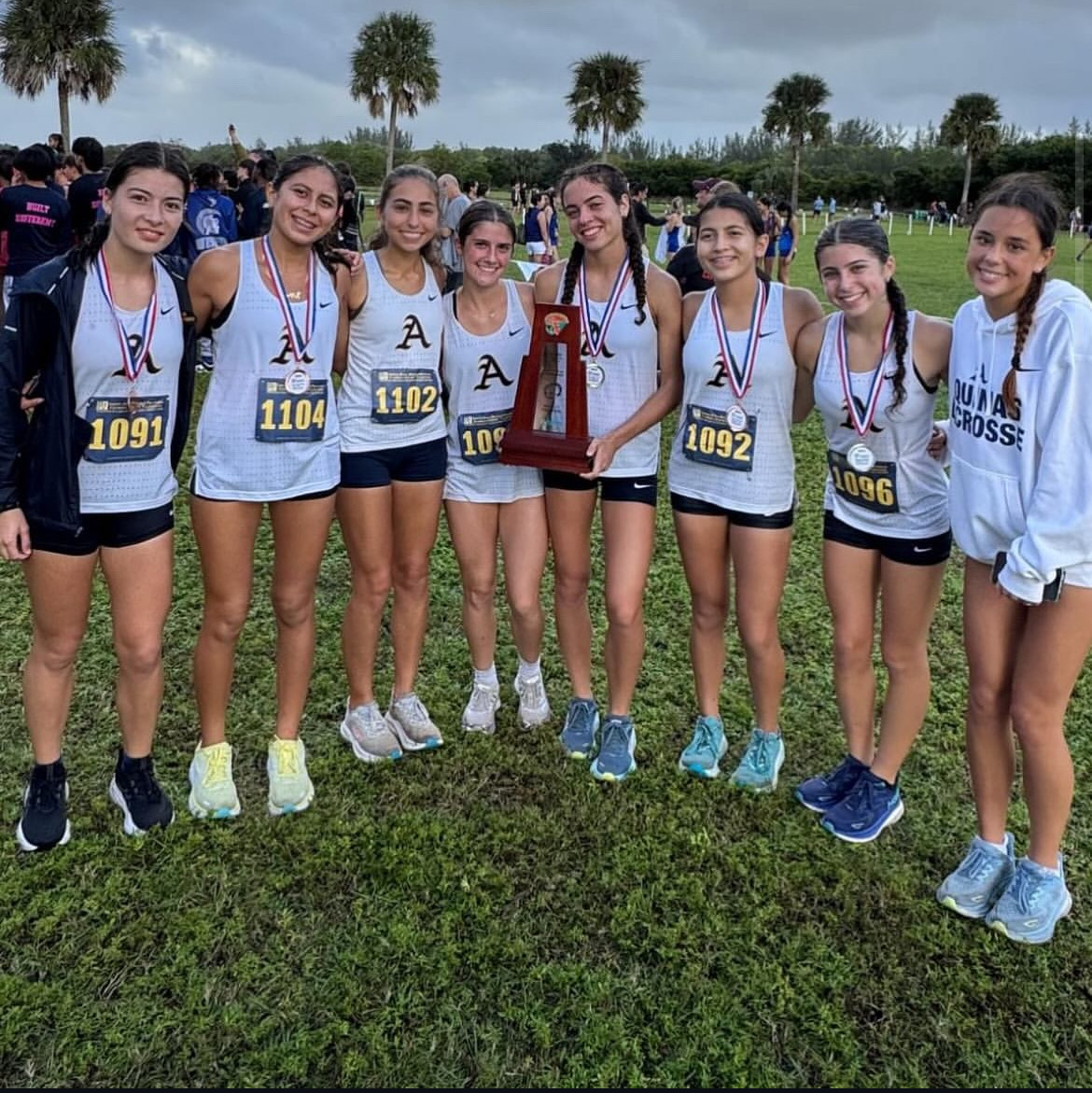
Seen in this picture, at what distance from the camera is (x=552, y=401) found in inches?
127

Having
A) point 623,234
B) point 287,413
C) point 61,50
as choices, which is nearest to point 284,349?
point 287,413

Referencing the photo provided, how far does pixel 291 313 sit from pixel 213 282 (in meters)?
0.24

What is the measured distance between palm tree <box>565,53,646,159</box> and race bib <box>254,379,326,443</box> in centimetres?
5283

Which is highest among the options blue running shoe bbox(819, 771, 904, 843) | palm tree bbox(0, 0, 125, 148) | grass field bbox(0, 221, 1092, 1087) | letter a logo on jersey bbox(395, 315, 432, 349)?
palm tree bbox(0, 0, 125, 148)

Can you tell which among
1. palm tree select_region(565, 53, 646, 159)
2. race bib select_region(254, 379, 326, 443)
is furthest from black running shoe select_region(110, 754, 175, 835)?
palm tree select_region(565, 53, 646, 159)

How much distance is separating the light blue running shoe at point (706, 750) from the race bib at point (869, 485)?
1.06m

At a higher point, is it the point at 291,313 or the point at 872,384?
the point at 291,313

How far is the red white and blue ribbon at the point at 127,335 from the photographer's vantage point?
2627 mm

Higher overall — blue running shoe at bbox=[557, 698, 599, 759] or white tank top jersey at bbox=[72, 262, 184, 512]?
white tank top jersey at bbox=[72, 262, 184, 512]

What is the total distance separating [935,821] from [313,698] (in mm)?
2485

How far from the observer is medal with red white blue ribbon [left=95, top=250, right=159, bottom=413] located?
2.63m

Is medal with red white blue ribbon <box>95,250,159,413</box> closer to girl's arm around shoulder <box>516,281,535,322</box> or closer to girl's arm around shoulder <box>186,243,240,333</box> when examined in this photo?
girl's arm around shoulder <box>186,243,240,333</box>

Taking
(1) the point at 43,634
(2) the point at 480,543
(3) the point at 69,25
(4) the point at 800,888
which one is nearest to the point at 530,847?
(4) the point at 800,888

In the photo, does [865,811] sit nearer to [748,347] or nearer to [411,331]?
[748,347]
